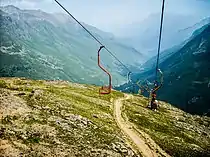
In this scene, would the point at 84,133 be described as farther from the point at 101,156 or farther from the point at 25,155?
the point at 25,155

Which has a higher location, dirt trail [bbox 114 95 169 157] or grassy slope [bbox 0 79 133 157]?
grassy slope [bbox 0 79 133 157]

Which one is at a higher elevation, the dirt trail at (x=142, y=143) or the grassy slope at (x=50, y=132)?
the grassy slope at (x=50, y=132)

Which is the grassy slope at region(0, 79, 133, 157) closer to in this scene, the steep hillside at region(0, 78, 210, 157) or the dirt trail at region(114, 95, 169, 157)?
the steep hillside at region(0, 78, 210, 157)

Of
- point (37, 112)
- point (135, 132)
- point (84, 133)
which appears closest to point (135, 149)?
point (84, 133)

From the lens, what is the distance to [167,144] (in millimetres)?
66250

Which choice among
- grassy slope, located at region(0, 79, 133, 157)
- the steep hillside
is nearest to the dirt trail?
the steep hillside

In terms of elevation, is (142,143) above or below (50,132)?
below

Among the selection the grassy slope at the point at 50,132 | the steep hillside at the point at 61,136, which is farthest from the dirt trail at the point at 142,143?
the grassy slope at the point at 50,132

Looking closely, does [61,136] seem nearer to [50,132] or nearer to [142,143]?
[50,132]

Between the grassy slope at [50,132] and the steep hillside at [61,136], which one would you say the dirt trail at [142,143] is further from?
the grassy slope at [50,132]

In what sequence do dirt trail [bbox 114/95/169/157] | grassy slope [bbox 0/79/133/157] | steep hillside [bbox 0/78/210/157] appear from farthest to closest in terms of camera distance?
dirt trail [bbox 114/95/169/157] < steep hillside [bbox 0/78/210/157] < grassy slope [bbox 0/79/133/157]

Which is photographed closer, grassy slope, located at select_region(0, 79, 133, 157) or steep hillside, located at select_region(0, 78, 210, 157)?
grassy slope, located at select_region(0, 79, 133, 157)

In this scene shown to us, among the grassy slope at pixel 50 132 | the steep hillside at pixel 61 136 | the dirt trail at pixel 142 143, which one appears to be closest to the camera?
the grassy slope at pixel 50 132

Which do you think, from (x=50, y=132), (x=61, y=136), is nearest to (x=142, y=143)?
(x=61, y=136)
